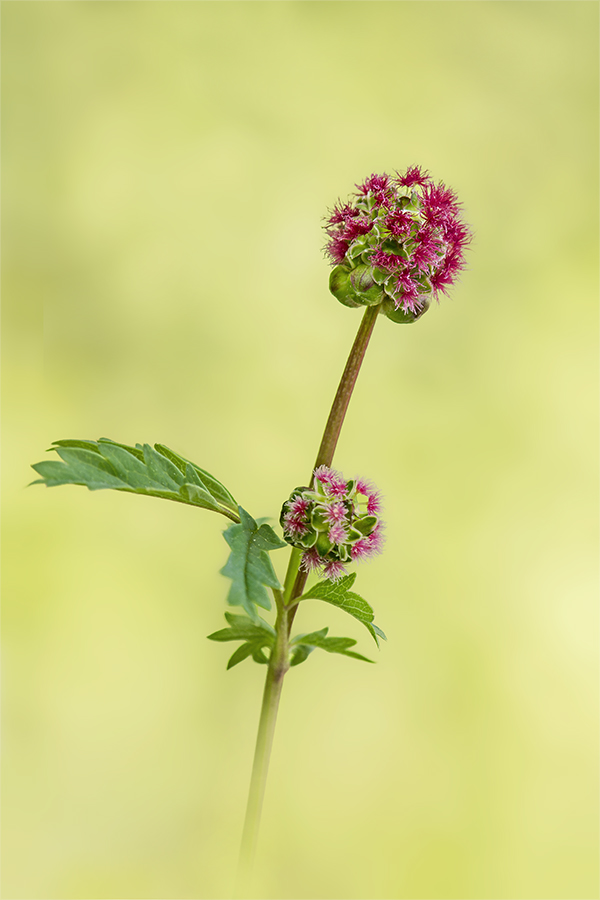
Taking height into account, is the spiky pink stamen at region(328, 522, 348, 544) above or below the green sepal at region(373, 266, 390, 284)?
below

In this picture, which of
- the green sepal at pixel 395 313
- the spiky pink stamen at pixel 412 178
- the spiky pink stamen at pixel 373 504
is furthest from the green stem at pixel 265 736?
the spiky pink stamen at pixel 412 178

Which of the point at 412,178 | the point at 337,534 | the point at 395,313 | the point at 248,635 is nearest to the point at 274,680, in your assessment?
the point at 248,635

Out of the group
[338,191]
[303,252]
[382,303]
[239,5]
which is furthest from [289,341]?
[382,303]

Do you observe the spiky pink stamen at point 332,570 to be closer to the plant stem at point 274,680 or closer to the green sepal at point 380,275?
the plant stem at point 274,680

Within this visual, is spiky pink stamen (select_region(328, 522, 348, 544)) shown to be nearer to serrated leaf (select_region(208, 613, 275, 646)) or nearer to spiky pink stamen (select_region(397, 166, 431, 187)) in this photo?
serrated leaf (select_region(208, 613, 275, 646))

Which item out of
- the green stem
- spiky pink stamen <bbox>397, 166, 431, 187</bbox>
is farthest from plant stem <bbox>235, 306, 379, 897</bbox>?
spiky pink stamen <bbox>397, 166, 431, 187</bbox>

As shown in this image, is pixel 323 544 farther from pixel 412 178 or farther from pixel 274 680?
pixel 412 178

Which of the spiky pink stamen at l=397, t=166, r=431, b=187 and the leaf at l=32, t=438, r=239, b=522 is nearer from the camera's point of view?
the leaf at l=32, t=438, r=239, b=522
